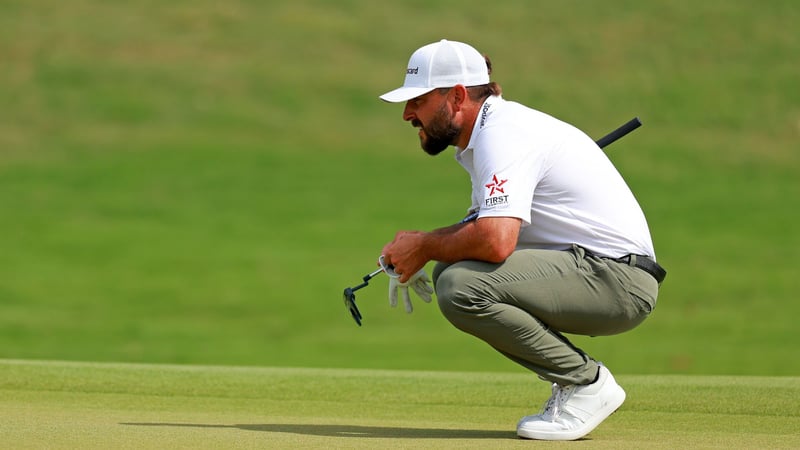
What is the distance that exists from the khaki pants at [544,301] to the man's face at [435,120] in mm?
314

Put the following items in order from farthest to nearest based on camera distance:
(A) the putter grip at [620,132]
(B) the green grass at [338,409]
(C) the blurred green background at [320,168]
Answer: (C) the blurred green background at [320,168]
(A) the putter grip at [620,132]
(B) the green grass at [338,409]

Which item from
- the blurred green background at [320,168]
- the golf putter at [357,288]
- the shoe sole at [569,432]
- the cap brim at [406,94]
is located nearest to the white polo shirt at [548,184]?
the cap brim at [406,94]

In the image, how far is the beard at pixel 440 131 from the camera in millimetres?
3262

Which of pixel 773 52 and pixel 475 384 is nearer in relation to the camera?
pixel 475 384

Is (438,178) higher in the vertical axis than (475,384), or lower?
higher

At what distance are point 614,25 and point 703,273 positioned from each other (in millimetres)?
5255

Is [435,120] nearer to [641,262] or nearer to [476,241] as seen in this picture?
[476,241]

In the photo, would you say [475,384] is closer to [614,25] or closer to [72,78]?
[72,78]

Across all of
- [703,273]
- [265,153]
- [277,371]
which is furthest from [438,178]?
[277,371]

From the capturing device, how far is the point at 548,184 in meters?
3.17

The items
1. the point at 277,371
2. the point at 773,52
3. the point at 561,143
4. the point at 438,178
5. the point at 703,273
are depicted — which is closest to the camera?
the point at 561,143

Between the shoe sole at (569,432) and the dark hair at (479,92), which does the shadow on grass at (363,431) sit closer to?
the shoe sole at (569,432)

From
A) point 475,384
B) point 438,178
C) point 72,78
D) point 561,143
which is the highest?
Result: point 72,78

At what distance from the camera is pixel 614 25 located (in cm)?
1809
